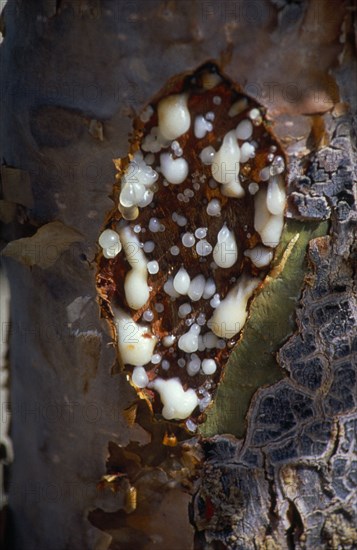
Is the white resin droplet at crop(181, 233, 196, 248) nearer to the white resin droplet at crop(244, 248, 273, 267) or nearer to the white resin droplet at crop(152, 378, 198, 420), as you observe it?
the white resin droplet at crop(244, 248, 273, 267)

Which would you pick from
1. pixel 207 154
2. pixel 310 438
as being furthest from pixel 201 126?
pixel 310 438

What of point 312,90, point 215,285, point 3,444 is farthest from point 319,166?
point 3,444

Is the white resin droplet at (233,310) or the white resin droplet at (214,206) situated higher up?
the white resin droplet at (214,206)

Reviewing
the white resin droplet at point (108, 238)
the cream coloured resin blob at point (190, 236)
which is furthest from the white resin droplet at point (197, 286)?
the white resin droplet at point (108, 238)

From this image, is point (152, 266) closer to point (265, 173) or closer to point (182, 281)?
point (182, 281)

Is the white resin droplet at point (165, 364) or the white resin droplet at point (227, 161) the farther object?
the white resin droplet at point (165, 364)

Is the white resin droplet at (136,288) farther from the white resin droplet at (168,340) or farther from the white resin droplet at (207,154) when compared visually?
the white resin droplet at (207,154)

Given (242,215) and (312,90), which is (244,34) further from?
(242,215)
